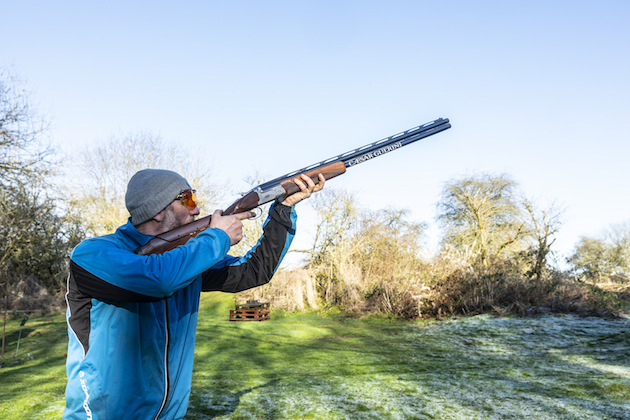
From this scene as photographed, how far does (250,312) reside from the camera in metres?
15.1

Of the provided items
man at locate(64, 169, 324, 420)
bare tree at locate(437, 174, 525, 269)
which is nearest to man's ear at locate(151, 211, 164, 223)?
man at locate(64, 169, 324, 420)

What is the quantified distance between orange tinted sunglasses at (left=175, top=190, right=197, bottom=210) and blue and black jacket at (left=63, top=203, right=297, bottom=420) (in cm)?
37

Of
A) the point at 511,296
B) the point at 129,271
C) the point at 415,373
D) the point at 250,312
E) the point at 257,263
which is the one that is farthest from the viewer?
the point at 250,312

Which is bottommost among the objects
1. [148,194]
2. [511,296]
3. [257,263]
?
[511,296]

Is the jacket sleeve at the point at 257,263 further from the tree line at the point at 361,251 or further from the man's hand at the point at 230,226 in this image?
the tree line at the point at 361,251

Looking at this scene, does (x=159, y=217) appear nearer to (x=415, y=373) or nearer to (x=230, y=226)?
(x=230, y=226)

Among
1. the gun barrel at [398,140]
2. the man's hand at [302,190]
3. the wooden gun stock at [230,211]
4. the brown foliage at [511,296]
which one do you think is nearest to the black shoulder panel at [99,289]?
the wooden gun stock at [230,211]

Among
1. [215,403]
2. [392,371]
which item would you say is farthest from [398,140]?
[392,371]

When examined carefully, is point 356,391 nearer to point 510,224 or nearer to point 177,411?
point 177,411

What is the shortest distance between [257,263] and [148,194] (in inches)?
32.9

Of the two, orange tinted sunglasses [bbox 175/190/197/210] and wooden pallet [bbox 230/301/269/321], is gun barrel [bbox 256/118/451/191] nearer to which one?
orange tinted sunglasses [bbox 175/190/197/210]

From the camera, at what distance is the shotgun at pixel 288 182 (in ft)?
7.26

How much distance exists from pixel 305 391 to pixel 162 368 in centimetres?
427

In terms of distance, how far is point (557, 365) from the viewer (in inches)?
311
